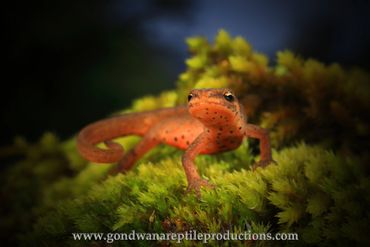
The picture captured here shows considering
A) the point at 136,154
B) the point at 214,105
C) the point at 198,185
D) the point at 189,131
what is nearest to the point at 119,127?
the point at 136,154

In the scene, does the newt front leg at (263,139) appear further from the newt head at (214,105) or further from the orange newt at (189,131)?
the newt head at (214,105)

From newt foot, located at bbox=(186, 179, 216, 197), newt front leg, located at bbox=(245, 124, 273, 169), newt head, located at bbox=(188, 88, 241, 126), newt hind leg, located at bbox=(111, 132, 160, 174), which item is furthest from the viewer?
newt hind leg, located at bbox=(111, 132, 160, 174)

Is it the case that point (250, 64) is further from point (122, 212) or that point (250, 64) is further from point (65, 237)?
point (65, 237)

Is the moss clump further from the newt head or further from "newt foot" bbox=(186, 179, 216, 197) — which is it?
the newt head

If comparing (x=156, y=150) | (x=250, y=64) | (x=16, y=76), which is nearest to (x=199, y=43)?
(x=250, y=64)

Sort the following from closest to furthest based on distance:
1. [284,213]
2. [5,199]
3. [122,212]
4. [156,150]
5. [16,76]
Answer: [284,213], [122,212], [156,150], [5,199], [16,76]

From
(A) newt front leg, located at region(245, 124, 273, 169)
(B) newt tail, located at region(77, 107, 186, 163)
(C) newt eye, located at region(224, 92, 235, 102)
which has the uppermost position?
(B) newt tail, located at region(77, 107, 186, 163)

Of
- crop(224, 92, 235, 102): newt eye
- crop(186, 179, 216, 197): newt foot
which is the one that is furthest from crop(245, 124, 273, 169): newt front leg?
crop(186, 179, 216, 197): newt foot

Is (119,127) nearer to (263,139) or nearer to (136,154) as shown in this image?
(136,154)
